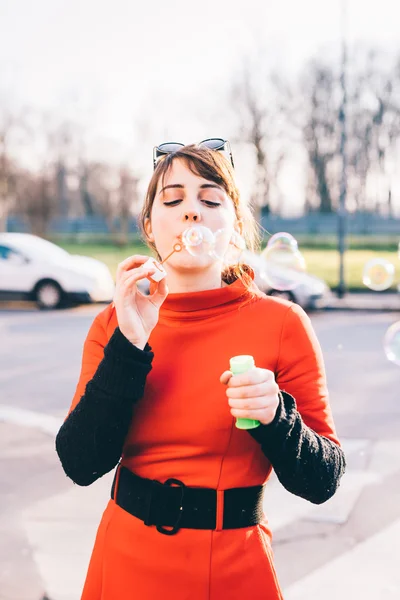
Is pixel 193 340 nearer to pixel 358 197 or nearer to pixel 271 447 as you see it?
pixel 271 447

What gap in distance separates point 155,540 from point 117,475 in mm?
181

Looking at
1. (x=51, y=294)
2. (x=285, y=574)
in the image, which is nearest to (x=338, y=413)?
(x=285, y=574)

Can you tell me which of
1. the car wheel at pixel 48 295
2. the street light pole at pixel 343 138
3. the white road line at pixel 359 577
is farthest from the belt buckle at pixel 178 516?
the street light pole at pixel 343 138

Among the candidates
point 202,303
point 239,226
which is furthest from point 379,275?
point 202,303

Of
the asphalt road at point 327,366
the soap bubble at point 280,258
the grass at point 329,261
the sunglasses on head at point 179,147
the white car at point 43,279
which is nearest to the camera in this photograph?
the sunglasses on head at point 179,147

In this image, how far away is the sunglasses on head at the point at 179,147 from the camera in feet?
5.37

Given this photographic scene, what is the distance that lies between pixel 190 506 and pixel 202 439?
5.1 inches

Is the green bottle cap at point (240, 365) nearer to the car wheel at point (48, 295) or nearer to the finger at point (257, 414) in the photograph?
the finger at point (257, 414)

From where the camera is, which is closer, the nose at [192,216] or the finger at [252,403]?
the finger at [252,403]

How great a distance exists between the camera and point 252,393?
3.85 ft

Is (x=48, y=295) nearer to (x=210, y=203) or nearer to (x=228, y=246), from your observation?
(x=228, y=246)

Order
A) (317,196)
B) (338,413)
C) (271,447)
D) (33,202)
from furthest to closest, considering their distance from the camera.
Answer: (317,196) → (33,202) → (338,413) → (271,447)

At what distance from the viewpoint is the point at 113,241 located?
131 ft

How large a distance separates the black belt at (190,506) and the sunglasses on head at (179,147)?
76 cm
